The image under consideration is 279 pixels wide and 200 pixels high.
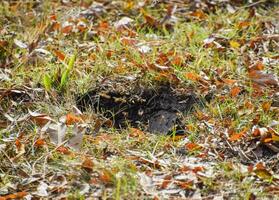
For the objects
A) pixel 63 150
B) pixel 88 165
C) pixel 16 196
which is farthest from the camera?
pixel 63 150

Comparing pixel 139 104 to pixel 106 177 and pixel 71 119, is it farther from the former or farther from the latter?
pixel 106 177

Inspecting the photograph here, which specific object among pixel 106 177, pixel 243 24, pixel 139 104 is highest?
pixel 243 24

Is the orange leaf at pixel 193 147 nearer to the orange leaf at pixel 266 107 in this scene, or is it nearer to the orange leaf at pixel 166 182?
the orange leaf at pixel 166 182

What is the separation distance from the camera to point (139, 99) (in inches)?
146

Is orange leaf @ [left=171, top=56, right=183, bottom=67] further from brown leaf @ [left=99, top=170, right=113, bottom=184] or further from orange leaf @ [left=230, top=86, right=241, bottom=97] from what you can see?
brown leaf @ [left=99, top=170, right=113, bottom=184]

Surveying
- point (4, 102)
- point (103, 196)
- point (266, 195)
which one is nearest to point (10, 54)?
point (4, 102)

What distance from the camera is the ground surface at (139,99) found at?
2.85m

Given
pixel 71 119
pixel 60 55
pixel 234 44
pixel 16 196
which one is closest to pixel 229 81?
pixel 234 44

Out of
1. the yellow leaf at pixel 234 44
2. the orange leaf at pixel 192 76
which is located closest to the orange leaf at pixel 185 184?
the orange leaf at pixel 192 76

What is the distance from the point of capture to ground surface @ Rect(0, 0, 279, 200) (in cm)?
285

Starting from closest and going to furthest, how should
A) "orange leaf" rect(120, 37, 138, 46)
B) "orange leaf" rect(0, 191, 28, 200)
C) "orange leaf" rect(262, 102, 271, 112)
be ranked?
"orange leaf" rect(0, 191, 28, 200), "orange leaf" rect(262, 102, 271, 112), "orange leaf" rect(120, 37, 138, 46)

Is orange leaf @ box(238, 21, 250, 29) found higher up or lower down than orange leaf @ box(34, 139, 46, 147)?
higher up

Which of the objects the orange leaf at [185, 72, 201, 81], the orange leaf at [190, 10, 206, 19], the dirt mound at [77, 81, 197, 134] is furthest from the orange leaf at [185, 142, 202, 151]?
the orange leaf at [190, 10, 206, 19]

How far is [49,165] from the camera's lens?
3.01 metres
